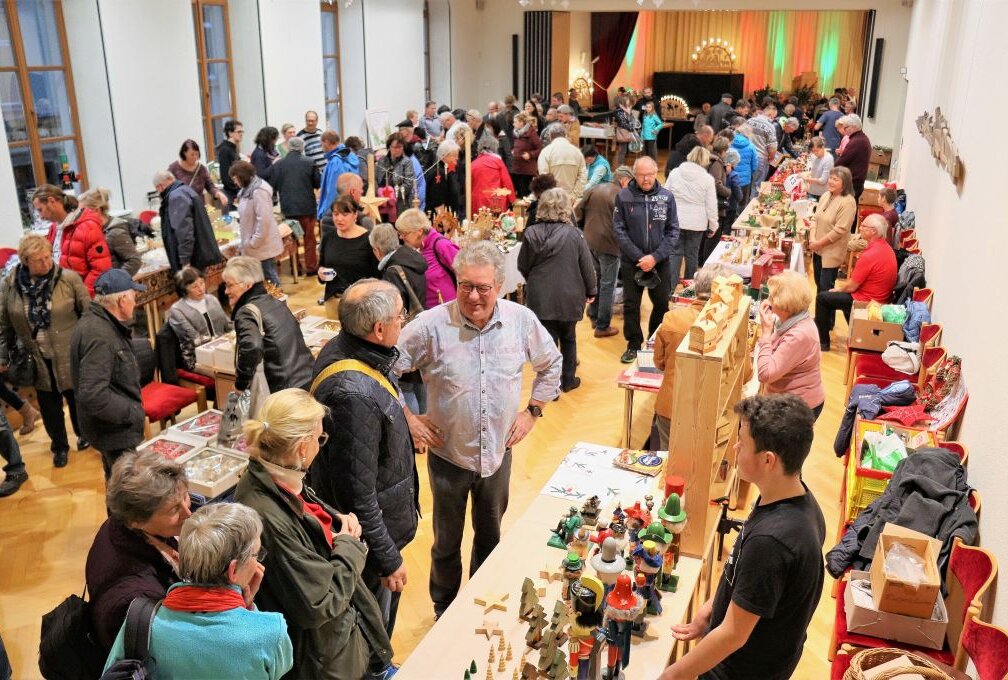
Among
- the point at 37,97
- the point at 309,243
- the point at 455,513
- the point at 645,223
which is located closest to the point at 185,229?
the point at 309,243

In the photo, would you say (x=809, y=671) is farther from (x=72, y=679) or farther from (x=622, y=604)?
(x=72, y=679)

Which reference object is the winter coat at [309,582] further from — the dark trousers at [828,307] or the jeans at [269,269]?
the jeans at [269,269]

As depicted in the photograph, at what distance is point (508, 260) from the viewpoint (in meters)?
7.65

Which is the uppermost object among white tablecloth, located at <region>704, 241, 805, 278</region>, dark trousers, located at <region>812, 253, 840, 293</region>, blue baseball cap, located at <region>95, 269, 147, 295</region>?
blue baseball cap, located at <region>95, 269, 147, 295</region>

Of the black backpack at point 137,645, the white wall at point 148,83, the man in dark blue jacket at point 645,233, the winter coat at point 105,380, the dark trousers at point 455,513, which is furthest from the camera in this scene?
the white wall at point 148,83

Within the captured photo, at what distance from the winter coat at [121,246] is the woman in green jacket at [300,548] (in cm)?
453

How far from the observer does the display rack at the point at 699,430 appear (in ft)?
10.0

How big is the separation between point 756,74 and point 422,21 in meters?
10.6

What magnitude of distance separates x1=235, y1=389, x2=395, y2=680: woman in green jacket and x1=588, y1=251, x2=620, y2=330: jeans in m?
5.23

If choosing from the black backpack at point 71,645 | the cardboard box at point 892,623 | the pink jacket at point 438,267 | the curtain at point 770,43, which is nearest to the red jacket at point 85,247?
the pink jacket at point 438,267

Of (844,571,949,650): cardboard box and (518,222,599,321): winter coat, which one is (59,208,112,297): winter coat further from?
(844,571,949,650): cardboard box

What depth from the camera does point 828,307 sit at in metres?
7.37

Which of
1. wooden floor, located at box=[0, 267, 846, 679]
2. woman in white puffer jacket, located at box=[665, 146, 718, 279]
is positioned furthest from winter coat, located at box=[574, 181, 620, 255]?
wooden floor, located at box=[0, 267, 846, 679]

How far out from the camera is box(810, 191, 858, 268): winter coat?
7.61 m
